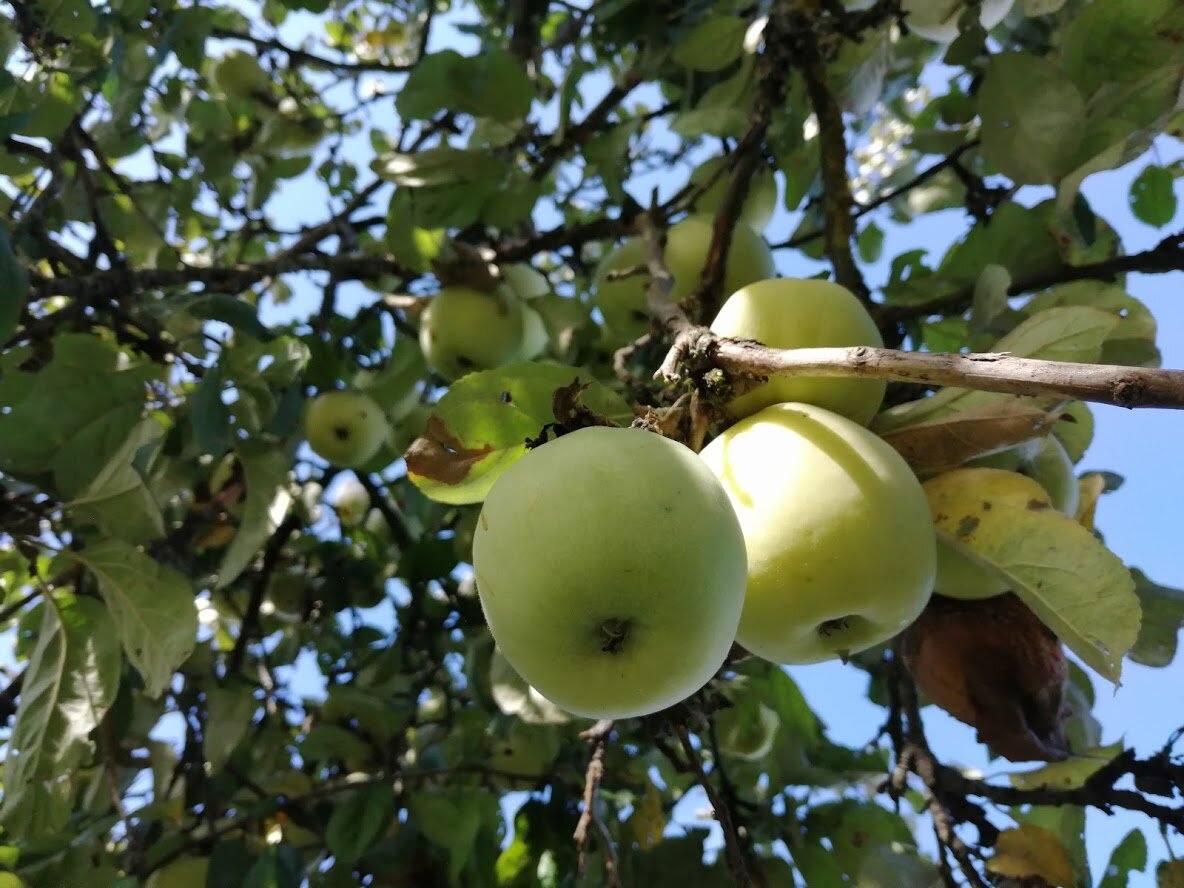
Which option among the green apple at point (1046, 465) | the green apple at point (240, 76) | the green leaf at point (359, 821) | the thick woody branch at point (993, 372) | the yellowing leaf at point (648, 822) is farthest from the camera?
the green apple at point (240, 76)

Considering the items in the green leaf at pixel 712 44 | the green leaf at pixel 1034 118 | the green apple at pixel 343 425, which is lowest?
the green apple at pixel 343 425

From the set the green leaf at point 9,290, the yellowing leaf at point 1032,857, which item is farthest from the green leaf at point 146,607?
the yellowing leaf at point 1032,857

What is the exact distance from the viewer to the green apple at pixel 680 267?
1.73 meters

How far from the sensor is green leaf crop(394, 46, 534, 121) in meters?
1.96

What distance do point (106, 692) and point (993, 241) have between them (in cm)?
208

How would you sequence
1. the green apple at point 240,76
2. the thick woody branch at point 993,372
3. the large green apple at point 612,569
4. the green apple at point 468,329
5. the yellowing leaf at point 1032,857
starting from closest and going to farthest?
the thick woody branch at point 993,372 < the large green apple at point 612,569 < the yellowing leaf at point 1032,857 < the green apple at point 468,329 < the green apple at point 240,76

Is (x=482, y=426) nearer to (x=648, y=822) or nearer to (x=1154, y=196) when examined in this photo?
(x=648, y=822)

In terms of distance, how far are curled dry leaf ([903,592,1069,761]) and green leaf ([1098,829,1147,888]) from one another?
42 cm

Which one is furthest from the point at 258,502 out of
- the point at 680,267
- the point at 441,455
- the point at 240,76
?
the point at 240,76

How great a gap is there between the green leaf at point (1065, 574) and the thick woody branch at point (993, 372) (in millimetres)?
381

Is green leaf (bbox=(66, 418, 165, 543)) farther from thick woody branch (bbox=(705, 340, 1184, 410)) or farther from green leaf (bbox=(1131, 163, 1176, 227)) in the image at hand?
green leaf (bbox=(1131, 163, 1176, 227))

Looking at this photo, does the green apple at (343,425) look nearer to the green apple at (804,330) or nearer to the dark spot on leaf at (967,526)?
the green apple at (804,330)

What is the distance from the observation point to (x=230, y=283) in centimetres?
225

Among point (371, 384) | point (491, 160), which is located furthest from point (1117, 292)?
point (371, 384)
